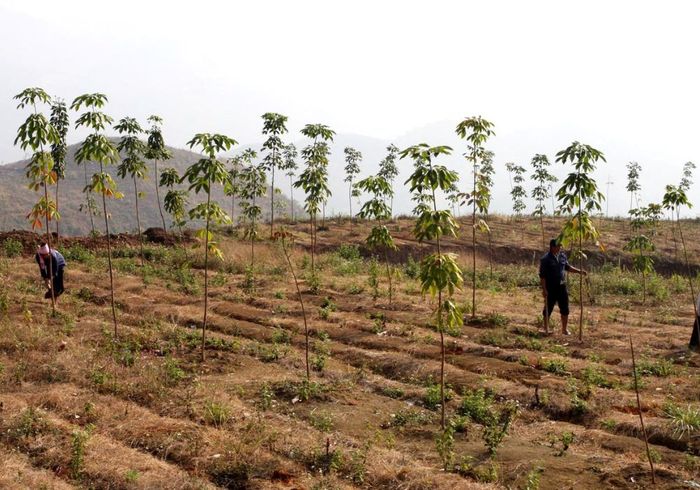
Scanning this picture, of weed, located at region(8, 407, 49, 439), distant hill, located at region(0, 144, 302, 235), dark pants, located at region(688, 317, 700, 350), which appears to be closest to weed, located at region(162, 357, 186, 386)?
weed, located at region(8, 407, 49, 439)

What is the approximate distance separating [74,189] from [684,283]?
77.9 meters

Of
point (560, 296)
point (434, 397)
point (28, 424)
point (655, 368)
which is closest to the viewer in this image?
point (28, 424)

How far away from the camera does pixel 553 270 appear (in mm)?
12531

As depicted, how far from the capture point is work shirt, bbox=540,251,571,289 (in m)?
12.5

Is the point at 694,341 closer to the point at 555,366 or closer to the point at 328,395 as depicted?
the point at 555,366

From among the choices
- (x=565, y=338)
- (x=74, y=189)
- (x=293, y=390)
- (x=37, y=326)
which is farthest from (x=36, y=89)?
(x=74, y=189)

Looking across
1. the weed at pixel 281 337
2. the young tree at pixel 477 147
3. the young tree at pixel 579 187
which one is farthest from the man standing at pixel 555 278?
the weed at pixel 281 337

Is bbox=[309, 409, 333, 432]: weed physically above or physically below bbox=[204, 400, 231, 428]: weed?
below

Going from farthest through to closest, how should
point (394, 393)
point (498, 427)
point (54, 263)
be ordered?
point (54, 263), point (394, 393), point (498, 427)

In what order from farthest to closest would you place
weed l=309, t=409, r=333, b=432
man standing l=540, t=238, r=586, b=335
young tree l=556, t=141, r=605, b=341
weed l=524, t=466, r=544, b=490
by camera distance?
man standing l=540, t=238, r=586, b=335
young tree l=556, t=141, r=605, b=341
weed l=309, t=409, r=333, b=432
weed l=524, t=466, r=544, b=490

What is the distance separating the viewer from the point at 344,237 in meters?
35.8

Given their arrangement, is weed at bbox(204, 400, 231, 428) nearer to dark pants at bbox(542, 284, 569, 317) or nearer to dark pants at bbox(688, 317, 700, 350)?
dark pants at bbox(542, 284, 569, 317)

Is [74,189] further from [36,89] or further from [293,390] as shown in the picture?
[293,390]

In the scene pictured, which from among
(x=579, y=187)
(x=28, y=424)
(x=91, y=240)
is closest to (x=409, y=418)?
(x=28, y=424)
